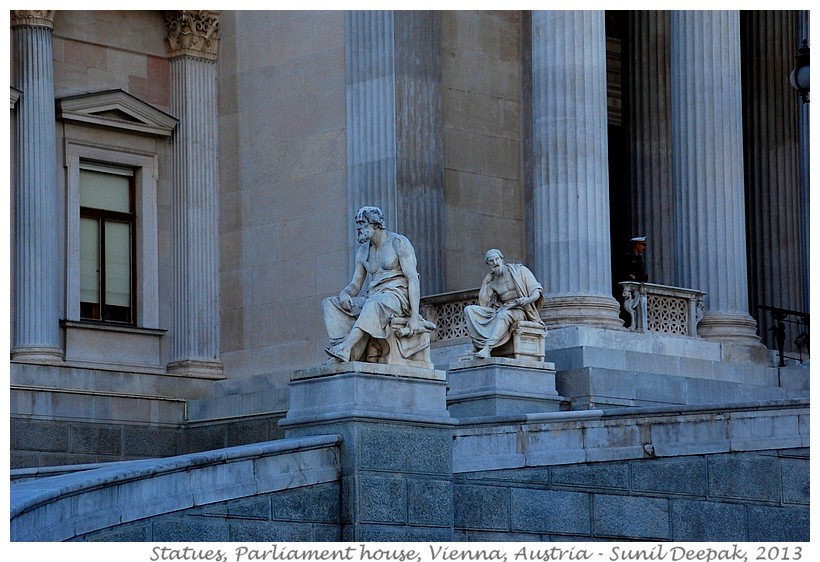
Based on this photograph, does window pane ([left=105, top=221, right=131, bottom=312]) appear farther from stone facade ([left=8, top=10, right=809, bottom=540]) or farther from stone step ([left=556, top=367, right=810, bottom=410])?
stone step ([left=556, top=367, right=810, bottom=410])

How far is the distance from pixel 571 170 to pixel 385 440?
9869 millimetres

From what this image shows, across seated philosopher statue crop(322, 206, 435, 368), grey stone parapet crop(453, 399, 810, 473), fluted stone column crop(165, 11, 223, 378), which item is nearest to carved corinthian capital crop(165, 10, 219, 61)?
fluted stone column crop(165, 11, 223, 378)

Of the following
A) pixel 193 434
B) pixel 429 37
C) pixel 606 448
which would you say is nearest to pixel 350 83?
pixel 429 37

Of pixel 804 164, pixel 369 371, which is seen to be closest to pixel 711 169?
pixel 804 164

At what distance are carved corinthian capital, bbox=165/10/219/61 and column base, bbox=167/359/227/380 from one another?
560 cm

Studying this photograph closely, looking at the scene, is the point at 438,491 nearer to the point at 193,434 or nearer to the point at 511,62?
the point at 193,434

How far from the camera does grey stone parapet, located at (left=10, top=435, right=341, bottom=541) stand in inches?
767

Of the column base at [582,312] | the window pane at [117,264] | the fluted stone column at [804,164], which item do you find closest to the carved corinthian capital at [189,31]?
the window pane at [117,264]

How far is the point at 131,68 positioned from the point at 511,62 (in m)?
6.85

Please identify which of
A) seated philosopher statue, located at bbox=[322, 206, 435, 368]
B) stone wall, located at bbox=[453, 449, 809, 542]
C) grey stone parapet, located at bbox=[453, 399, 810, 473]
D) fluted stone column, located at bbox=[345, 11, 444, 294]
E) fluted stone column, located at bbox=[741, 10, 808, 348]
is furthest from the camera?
fluted stone column, located at bbox=[741, 10, 808, 348]

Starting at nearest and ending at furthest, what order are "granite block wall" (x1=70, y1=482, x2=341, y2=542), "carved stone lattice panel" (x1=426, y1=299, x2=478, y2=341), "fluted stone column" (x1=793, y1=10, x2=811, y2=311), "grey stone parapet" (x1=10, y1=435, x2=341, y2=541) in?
1. "grey stone parapet" (x1=10, y1=435, x2=341, y2=541)
2. "granite block wall" (x1=70, y1=482, x2=341, y2=542)
3. "carved stone lattice panel" (x1=426, y1=299, x2=478, y2=341)
4. "fluted stone column" (x1=793, y1=10, x2=811, y2=311)

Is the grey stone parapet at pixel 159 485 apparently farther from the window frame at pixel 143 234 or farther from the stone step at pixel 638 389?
the window frame at pixel 143 234

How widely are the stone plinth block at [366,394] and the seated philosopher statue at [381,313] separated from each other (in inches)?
7.8

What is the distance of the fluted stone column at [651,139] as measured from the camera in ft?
124
